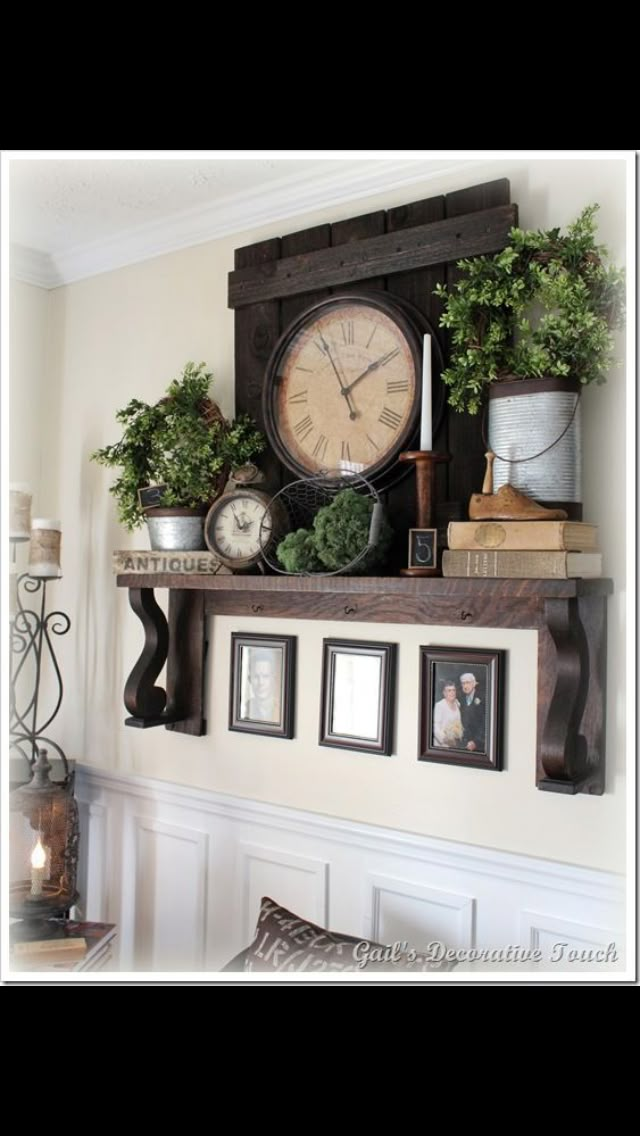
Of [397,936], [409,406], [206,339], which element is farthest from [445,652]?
[206,339]

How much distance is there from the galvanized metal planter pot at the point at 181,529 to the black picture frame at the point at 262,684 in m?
0.25

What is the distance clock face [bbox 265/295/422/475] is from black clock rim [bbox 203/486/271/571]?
0.12 meters

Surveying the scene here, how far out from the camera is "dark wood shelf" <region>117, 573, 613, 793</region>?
1398 mm

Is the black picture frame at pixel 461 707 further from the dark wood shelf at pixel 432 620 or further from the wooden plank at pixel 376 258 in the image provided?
the wooden plank at pixel 376 258

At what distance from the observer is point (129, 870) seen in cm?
229

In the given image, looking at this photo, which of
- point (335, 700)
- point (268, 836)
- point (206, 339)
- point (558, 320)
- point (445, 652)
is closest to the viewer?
point (558, 320)

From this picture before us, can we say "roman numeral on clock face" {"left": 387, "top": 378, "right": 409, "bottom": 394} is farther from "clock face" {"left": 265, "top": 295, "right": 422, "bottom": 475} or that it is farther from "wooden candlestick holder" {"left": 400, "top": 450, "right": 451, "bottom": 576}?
"wooden candlestick holder" {"left": 400, "top": 450, "right": 451, "bottom": 576}

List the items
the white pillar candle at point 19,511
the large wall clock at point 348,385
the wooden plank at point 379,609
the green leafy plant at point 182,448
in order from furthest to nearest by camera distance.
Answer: the white pillar candle at point 19,511
the green leafy plant at point 182,448
the large wall clock at point 348,385
the wooden plank at point 379,609

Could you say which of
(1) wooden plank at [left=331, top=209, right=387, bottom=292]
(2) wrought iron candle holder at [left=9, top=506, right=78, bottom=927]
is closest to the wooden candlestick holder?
(1) wooden plank at [left=331, top=209, right=387, bottom=292]

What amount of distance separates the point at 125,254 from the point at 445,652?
57.1 inches

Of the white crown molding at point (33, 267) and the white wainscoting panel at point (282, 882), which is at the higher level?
the white crown molding at point (33, 267)

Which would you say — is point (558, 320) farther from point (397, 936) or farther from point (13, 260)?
point (13, 260)

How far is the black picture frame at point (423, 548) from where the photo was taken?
1518 millimetres

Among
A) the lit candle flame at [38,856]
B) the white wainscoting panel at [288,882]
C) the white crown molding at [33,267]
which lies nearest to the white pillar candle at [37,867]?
the lit candle flame at [38,856]
